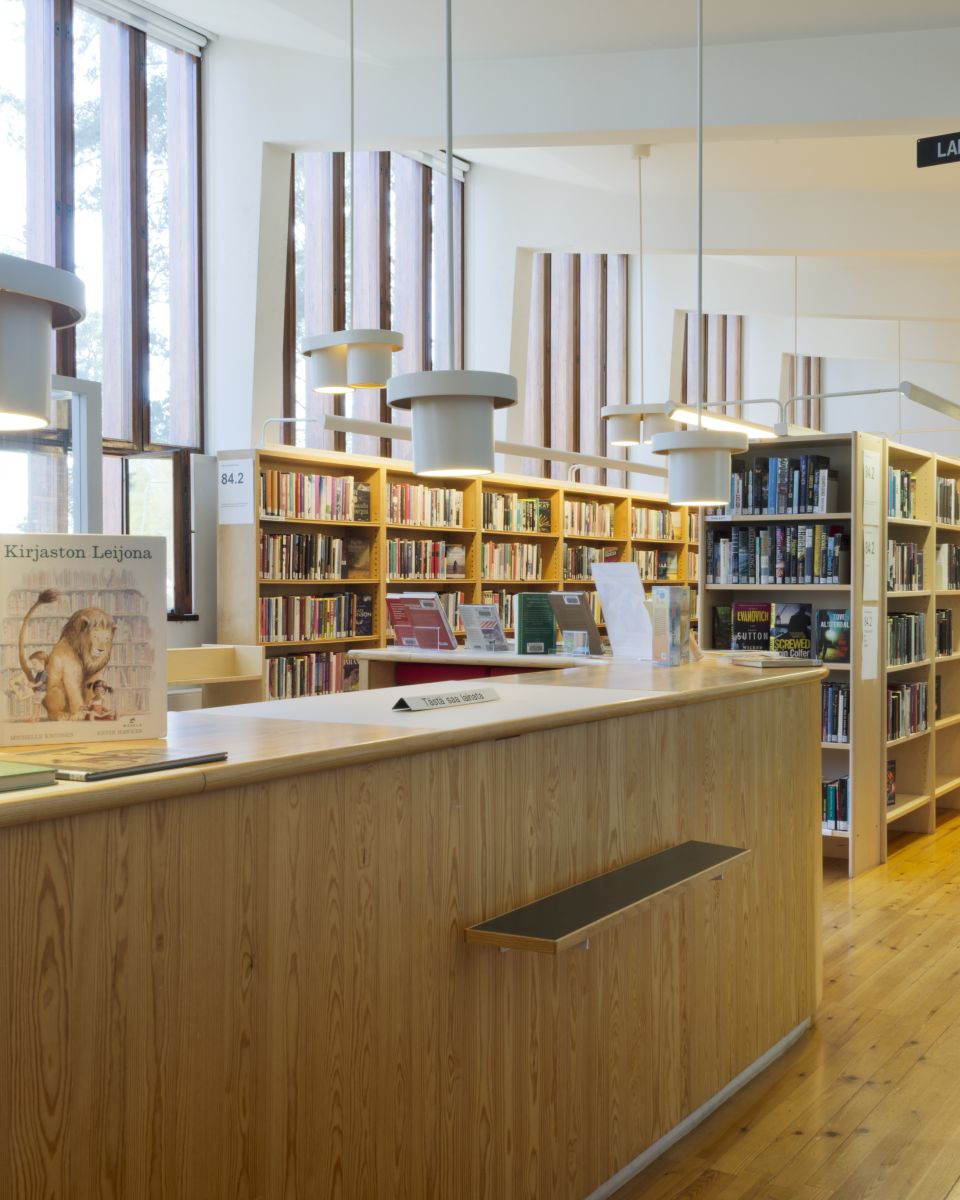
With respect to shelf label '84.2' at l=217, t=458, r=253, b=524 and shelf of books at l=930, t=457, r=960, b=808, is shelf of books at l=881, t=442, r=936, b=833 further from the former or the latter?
shelf label '84.2' at l=217, t=458, r=253, b=524

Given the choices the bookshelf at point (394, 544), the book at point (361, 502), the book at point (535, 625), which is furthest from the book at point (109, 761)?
the book at point (361, 502)

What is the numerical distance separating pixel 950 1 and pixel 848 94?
649mm

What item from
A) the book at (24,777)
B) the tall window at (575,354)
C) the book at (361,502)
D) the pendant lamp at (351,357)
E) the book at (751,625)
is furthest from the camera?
the tall window at (575,354)

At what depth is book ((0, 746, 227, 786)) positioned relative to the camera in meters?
1.96

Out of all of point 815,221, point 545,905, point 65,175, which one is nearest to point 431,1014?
point 545,905

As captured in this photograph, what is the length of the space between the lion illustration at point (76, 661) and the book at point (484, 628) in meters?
4.43

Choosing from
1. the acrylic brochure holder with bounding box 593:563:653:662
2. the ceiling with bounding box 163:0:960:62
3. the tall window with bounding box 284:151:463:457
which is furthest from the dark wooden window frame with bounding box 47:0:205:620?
the acrylic brochure holder with bounding box 593:563:653:662

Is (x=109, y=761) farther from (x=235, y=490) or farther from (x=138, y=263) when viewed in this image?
(x=138, y=263)

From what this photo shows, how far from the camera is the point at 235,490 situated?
7.52 meters

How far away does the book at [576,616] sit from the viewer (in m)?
6.32

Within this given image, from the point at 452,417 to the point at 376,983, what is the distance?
158cm

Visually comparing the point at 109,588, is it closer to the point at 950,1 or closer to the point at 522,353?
the point at 950,1

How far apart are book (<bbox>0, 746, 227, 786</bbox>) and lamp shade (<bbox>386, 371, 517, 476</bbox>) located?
139 centimetres

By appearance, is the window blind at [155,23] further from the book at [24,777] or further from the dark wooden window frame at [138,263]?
the book at [24,777]
